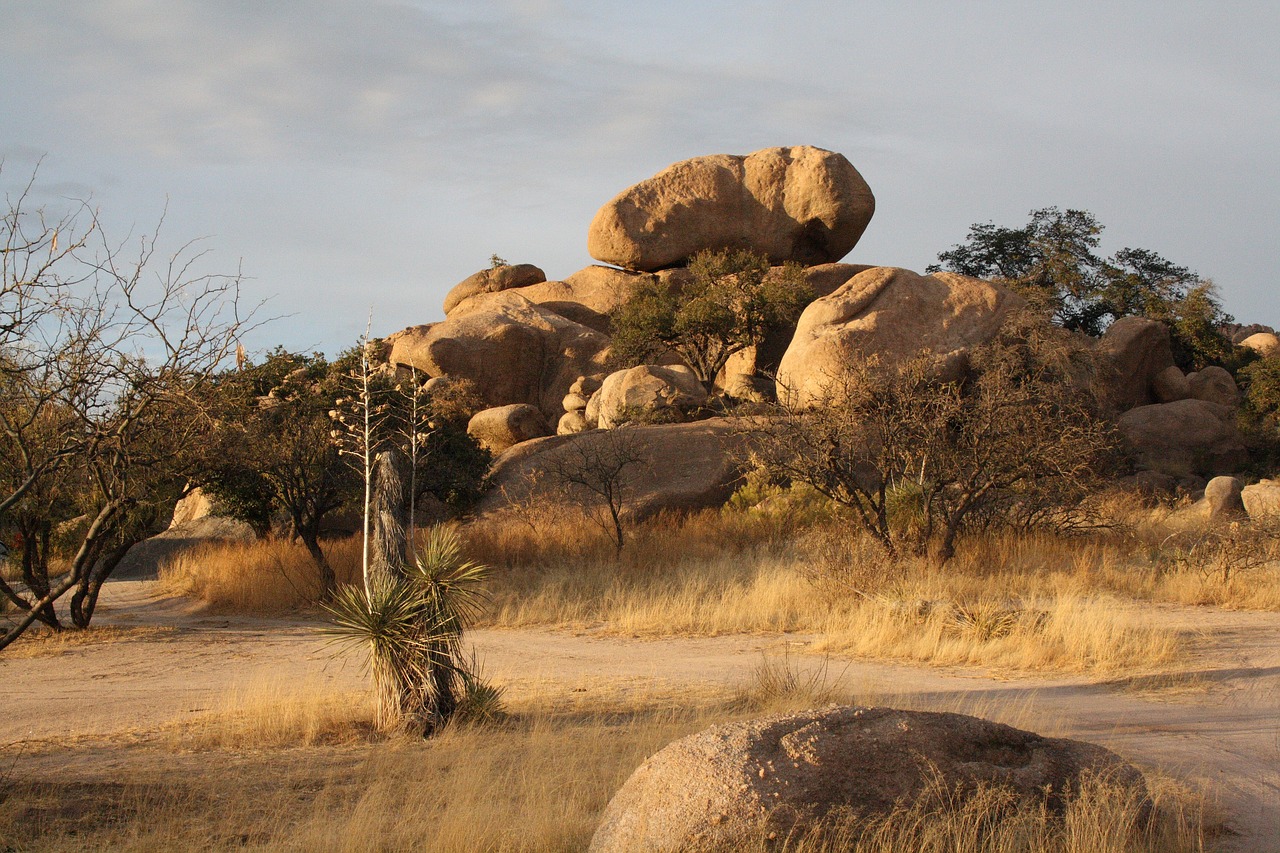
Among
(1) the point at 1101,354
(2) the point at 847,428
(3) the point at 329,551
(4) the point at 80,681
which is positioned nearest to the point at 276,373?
(3) the point at 329,551

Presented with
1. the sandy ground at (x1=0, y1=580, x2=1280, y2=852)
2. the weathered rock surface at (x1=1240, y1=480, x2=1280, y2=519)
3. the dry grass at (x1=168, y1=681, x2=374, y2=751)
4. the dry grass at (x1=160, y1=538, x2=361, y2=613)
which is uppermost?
the weathered rock surface at (x1=1240, y1=480, x2=1280, y2=519)

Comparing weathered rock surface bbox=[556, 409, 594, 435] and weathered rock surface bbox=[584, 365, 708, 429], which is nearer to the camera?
weathered rock surface bbox=[584, 365, 708, 429]

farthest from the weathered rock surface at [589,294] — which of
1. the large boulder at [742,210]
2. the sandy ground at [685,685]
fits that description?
the sandy ground at [685,685]

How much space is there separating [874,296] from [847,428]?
485 inches

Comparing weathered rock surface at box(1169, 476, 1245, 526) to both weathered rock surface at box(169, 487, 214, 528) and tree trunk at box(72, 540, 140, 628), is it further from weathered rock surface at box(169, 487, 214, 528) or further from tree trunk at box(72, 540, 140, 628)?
weathered rock surface at box(169, 487, 214, 528)

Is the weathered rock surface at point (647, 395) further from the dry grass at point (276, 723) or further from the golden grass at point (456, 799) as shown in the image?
the golden grass at point (456, 799)

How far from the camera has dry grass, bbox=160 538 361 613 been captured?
16.3 metres

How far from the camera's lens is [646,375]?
26.2 m

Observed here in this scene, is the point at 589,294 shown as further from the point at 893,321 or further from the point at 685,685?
the point at 685,685

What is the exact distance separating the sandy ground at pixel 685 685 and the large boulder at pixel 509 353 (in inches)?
696

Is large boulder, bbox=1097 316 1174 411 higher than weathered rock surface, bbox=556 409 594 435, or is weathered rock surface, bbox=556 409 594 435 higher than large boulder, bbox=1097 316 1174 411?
large boulder, bbox=1097 316 1174 411

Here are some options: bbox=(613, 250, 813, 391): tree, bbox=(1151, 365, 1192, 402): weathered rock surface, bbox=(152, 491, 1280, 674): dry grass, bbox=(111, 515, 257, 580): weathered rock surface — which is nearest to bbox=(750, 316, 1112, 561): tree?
bbox=(152, 491, 1280, 674): dry grass

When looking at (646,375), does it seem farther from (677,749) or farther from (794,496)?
(677,749)

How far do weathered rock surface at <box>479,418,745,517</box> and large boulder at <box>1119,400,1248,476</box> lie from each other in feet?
33.4
